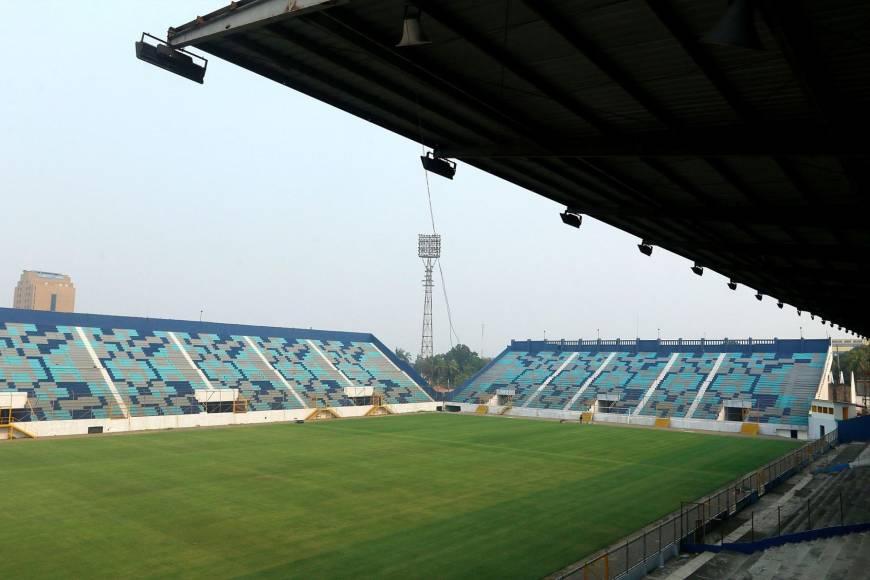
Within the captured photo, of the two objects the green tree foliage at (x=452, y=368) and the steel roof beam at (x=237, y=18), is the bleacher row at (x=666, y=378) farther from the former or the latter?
the steel roof beam at (x=237, y=18)

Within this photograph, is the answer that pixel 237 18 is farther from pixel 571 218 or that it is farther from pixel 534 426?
pixel 534 426

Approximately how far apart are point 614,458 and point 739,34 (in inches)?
1236

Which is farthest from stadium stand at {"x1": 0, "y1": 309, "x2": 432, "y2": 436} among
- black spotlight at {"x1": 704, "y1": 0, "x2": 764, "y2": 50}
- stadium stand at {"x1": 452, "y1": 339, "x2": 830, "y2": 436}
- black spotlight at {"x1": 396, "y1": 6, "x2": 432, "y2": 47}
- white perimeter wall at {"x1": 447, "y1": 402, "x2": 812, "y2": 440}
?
black spotlight at {"x1": 704, "y1": 0, "x2": 764, "y2": 50}

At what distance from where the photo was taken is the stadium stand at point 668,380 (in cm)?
5262

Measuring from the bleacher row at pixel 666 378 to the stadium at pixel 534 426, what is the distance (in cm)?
353

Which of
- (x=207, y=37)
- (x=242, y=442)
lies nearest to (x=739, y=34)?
(x=207, y=37)

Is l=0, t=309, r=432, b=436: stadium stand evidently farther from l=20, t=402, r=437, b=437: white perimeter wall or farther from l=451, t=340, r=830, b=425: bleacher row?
l=451, t=340, r=830, b=425: bleacher row

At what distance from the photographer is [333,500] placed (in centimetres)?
2236

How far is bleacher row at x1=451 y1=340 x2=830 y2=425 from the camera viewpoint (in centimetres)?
5322

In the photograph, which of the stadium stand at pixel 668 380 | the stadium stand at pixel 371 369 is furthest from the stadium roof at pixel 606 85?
the stadium stand at pixel 371 369

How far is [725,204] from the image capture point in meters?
14.4

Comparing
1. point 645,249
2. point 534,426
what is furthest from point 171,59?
point 534,426

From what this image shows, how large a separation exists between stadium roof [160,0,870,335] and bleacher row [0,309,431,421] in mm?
40338

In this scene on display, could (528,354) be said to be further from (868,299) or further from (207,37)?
(207,37)
